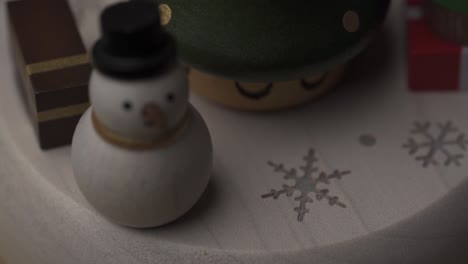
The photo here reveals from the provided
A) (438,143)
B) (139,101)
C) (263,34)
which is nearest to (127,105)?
(139,101)

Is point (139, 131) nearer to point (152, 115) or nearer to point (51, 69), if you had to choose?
point (152, 115)

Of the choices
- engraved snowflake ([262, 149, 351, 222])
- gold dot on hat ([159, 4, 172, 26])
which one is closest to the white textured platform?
engraved snowflake ([262, 149, 351, 222])

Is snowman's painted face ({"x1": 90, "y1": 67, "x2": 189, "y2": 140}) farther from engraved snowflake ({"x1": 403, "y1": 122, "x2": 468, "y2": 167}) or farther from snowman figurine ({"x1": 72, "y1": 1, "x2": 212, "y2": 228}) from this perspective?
engraved snowflake ({"x1": 403, "y1": 122, "x2": 468, "y2": 167})

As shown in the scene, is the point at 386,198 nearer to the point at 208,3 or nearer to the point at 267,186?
the point at 267,186

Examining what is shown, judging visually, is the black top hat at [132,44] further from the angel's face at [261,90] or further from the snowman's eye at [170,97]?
the angel's face at [261,90]

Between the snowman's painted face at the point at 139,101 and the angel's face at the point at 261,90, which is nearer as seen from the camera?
the snowman's painted face at the point at 139,101

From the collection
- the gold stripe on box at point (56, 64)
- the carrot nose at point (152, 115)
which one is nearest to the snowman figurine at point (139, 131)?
the carrot nose at point (152, 115)
